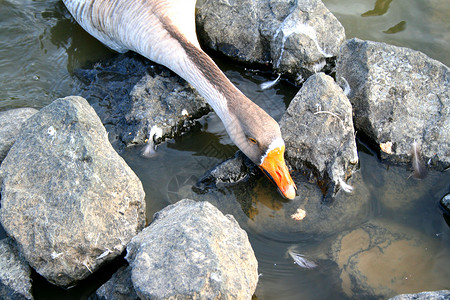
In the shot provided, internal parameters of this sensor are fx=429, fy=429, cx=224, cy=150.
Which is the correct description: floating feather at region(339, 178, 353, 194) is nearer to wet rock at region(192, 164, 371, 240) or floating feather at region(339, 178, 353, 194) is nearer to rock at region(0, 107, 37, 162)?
wet rock at region(192, 164, 371, 240)

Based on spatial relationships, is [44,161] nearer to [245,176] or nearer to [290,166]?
[245,176]

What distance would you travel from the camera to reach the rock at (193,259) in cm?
281

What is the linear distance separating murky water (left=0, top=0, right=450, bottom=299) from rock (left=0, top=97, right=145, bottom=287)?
0.38m

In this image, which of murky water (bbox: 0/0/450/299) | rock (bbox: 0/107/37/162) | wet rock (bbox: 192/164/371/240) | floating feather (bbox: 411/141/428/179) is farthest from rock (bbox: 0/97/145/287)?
floating feather (bbox: 411/141/428/179)

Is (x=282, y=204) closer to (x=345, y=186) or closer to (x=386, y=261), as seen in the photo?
(x=345, y=186)

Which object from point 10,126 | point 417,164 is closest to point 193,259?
point 10,126

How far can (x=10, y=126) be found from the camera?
4.29 meters

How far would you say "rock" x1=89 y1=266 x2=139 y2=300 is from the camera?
10.4 feet

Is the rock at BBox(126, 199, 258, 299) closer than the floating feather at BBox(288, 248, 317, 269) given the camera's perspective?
Yes

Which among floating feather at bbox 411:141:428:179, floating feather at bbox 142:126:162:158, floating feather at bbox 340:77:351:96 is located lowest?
floating feather at bbox 142:126:162:158

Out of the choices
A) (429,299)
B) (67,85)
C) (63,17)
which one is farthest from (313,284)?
(63,17)

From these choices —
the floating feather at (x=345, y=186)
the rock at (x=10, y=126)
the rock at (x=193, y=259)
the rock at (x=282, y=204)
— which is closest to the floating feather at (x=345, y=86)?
the rock at (x=282, y=204)

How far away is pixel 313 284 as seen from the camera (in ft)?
12.0

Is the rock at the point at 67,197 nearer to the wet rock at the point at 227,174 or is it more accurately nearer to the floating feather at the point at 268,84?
the wet rock at the point at 227,174
